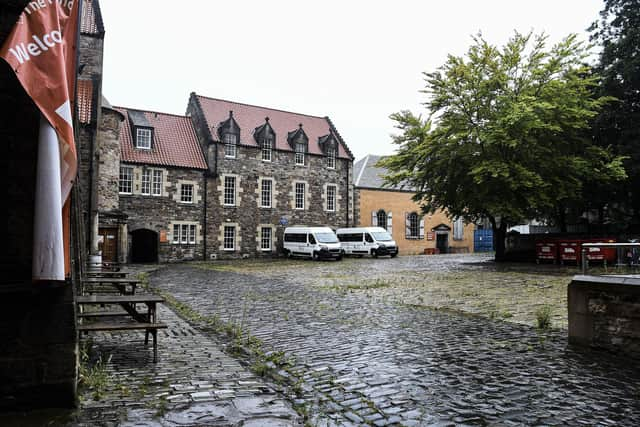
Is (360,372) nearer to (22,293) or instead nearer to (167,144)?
(22,293)

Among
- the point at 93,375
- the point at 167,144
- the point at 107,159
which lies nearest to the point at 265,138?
the point at 167,144

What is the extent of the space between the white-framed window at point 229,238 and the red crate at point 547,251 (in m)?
19.3

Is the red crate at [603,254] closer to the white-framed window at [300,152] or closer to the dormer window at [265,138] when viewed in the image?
the dormer window at [265,138]

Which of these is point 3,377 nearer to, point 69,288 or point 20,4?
point 69,288

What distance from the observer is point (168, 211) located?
32.1m

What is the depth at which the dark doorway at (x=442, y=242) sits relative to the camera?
48.4 metres

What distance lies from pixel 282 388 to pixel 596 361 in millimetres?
3886

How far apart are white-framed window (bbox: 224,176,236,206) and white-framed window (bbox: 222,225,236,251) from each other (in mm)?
1654

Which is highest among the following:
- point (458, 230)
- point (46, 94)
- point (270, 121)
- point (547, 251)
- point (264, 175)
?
point (270, 121)

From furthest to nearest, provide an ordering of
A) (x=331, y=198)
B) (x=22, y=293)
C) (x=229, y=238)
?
(x=331, y=198)
(x=229, y=238)
(x=22, y=293)

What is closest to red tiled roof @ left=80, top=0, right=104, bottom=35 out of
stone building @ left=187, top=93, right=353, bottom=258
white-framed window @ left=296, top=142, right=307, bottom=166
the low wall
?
stone building @ left=187, top=93, right=353, bottom=258

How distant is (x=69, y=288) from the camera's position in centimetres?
424

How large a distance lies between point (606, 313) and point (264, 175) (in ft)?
103

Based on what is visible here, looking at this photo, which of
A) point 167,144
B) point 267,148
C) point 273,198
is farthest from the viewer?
point 267,148
